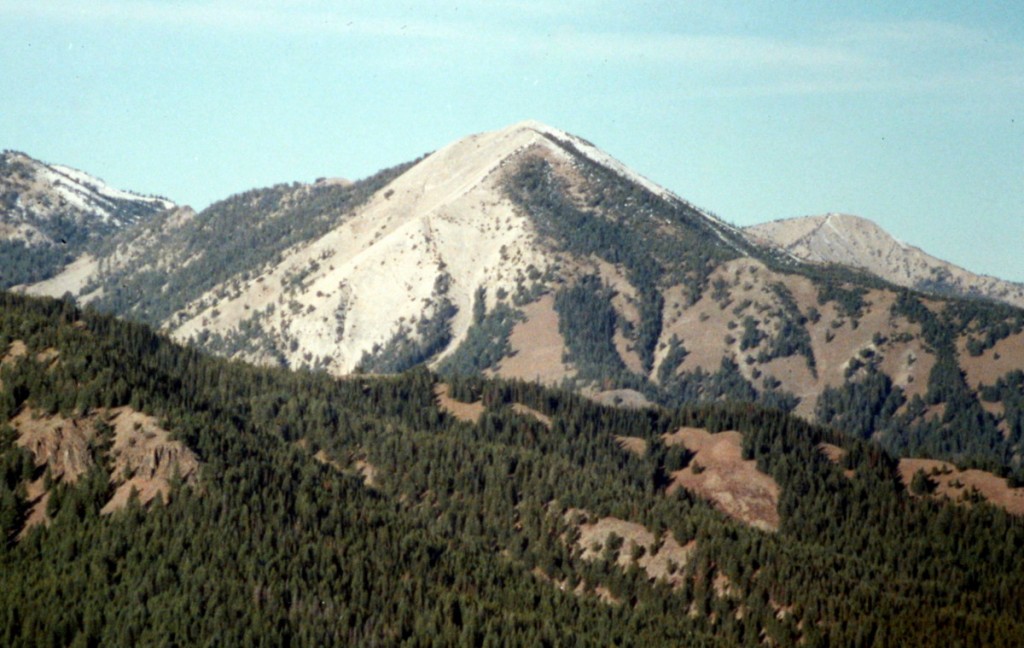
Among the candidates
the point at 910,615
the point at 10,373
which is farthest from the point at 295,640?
the point at 910,615

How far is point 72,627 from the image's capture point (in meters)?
166

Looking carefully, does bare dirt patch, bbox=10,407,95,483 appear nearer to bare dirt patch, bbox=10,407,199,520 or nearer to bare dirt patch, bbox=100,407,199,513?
bare dirt patch, bbox=10,407,199,520

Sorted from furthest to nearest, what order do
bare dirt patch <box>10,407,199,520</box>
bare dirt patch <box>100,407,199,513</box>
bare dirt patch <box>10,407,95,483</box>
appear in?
1. bare dirt patch <box>100,407,199,513</box>
2. bare dirt patch <box>10,407,95,483</box>
3. bare dirt patch <box>10,407,199,520</box>

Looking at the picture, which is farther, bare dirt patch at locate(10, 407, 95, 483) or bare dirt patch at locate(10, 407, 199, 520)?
bare dirt patch at locate(10, 407, 95, 483)

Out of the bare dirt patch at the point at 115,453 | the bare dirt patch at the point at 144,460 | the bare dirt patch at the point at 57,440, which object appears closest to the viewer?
the bare dirt patch at the point at 115,453

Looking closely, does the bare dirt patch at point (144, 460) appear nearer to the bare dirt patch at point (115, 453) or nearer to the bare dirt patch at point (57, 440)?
the bare dirt patch at point (115, 453)

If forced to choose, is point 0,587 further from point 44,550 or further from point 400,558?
point 400,558

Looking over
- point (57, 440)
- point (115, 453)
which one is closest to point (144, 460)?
point (115, 453)

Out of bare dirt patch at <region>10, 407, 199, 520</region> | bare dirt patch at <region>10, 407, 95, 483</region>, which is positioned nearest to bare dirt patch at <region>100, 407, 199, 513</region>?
bare dirt patch at <region>10, 407, 199, 520</region>

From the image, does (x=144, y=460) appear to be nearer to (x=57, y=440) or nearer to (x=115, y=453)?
(x=115, y=453)

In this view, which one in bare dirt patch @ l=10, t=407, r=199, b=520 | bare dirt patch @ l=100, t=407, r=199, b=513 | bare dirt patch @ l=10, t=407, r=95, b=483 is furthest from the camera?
bare dirt patch @ l=100, t=407, r=199, b=513

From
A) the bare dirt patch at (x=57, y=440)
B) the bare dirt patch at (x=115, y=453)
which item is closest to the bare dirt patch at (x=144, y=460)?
the bare dirt patch at (x=115, y=453)

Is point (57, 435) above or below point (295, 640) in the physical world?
above

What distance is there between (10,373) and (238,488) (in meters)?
29.4
